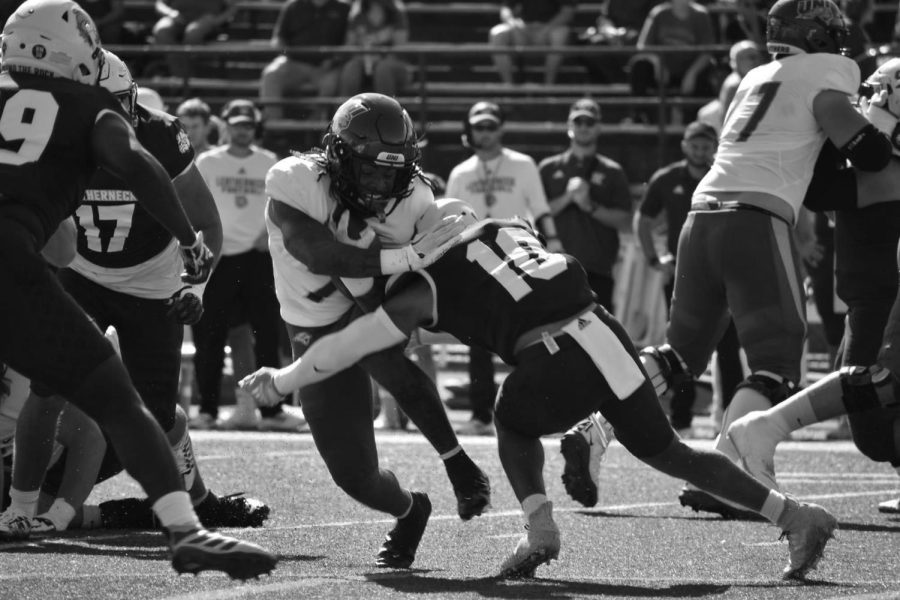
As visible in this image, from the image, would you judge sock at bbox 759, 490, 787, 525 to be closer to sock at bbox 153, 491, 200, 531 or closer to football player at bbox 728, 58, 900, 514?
football player at bbox 728, 58, 900, 514

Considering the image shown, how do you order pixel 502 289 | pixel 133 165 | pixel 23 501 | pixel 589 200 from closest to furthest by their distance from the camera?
1. pixel 133 165
2. pixel 502 289
3. pixel 23 501
4. pixel 589 200

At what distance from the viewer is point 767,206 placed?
6.55m

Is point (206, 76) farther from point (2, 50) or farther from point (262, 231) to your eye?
point (2, 50)

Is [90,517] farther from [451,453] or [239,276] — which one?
[239,276]

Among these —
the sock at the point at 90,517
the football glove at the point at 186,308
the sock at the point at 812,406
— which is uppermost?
the football glove at the point at 186,308

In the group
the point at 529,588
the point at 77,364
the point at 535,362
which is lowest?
the point at 529,588

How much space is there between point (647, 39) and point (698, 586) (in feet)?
31.2

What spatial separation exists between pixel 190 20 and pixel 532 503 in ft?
38.6

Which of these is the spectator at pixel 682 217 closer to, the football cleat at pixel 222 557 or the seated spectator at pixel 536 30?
the seated spectator at pixel 536 30

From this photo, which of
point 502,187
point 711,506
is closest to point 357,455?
point 711,506

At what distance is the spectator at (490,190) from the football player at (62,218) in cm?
585

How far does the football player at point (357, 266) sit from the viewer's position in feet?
17.8

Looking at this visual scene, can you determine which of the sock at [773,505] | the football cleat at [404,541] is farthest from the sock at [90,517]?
the sock at [773,505]

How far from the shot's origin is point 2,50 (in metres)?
5.08
